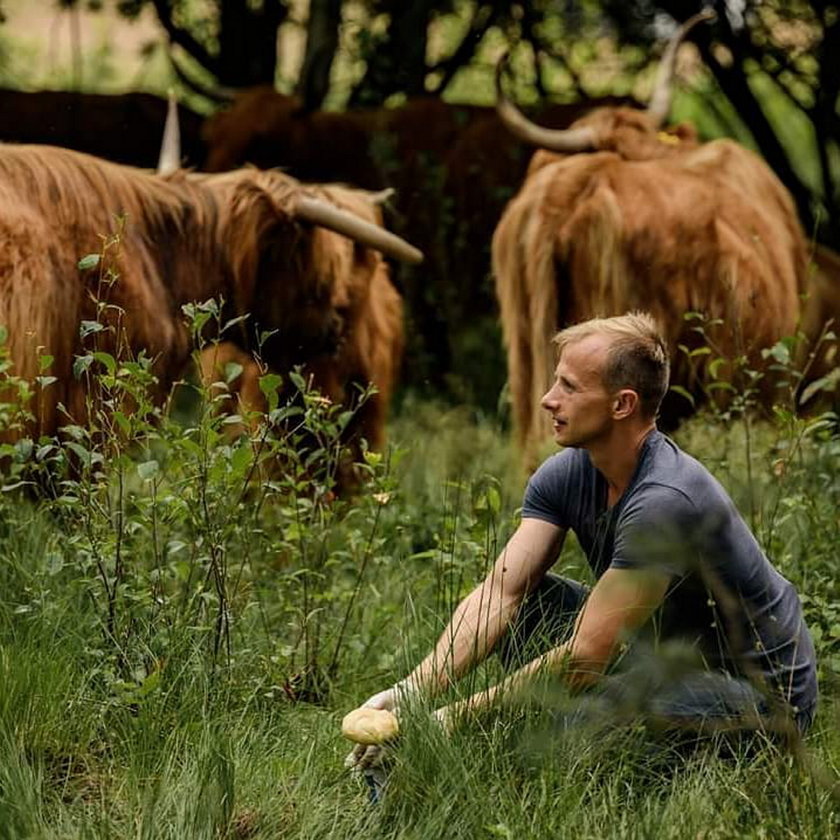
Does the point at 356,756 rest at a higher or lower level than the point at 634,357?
lower

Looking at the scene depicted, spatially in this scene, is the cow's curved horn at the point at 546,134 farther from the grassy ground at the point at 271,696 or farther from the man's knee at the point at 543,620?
the man's knee at the point at 543,620

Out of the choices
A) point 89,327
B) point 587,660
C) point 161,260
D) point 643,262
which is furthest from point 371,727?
point 643,262

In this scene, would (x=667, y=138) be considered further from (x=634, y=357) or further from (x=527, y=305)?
(x=634, y=357)

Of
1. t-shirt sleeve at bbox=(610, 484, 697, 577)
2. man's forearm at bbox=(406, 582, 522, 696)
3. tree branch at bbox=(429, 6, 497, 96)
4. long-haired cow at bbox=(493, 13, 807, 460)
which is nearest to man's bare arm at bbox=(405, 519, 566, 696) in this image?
man's forearm at bbox=(406, 582, 522, 696)

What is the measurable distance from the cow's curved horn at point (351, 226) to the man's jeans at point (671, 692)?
2631 millimetres

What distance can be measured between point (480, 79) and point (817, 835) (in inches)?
347

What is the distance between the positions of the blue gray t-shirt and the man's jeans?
58 mm

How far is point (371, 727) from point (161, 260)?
103 inches

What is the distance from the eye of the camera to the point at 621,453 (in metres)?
3.84

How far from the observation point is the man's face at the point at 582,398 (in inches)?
150

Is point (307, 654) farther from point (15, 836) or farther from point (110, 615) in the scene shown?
point (15, 836)

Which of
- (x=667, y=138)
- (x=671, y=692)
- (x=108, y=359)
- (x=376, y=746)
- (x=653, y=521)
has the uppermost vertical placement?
(x=667, y=138)

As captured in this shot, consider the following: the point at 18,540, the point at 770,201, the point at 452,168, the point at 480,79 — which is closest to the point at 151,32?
the point at 480,79

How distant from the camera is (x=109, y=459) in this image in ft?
13.2
